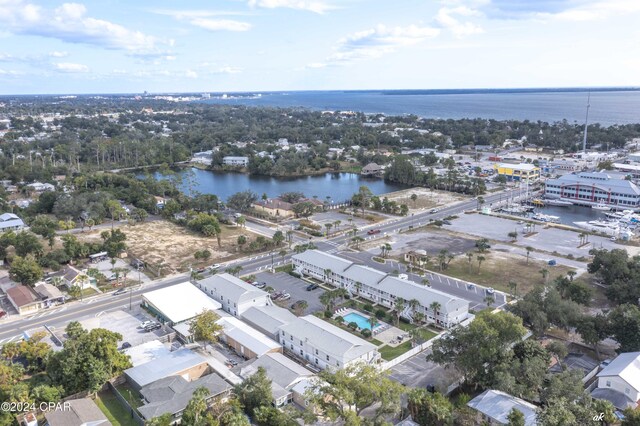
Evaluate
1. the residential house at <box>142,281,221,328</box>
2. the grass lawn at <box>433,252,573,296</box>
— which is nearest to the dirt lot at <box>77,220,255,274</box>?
the residential house at <box>142,281,221,328</box>

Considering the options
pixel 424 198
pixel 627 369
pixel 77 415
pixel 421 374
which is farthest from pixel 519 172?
pixel 77 415

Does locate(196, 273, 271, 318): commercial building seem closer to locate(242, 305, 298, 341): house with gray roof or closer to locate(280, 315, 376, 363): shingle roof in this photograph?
locate(242, 305, 298, 341): house with gray roof

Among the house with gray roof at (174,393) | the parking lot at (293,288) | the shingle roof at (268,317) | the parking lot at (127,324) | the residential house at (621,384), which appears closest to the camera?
the house with gray roof at (174,393)

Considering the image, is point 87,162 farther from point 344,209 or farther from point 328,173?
point 344,209

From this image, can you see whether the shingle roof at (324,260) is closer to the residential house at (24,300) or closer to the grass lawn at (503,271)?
the grass lawn at (503,271)

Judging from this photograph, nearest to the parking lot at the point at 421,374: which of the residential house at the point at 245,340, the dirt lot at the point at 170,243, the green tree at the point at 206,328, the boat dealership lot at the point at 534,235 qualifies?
the residential house at the point at 245,340
